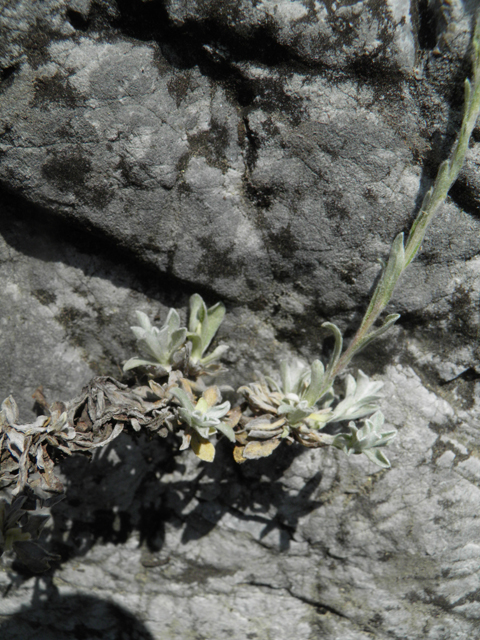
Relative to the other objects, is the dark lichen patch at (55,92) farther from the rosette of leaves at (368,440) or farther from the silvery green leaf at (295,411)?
the rosette of leaves at (368,440)

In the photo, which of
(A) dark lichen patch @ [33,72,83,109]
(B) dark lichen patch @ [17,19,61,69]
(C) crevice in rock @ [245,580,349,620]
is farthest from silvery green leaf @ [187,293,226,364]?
(C) crevice in rock @ [245,580,349,620]

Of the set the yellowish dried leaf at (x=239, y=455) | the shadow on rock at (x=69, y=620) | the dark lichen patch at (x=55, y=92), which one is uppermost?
the dark lichen patch at (x=55, y=92)

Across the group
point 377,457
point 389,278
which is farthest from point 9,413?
point 389,278

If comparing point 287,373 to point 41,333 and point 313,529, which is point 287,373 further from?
point 41,333

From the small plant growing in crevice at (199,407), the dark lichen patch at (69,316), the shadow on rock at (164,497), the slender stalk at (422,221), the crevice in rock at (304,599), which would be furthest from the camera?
the crevice in rock at (304,599)

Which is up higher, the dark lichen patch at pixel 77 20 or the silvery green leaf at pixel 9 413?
the dark lichen patch at pixel 77 20

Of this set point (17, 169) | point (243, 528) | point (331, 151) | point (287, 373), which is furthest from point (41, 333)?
point (331, 151)

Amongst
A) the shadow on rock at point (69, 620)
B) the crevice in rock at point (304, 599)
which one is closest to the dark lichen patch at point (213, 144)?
the crevice in rock at point (304, 599)
